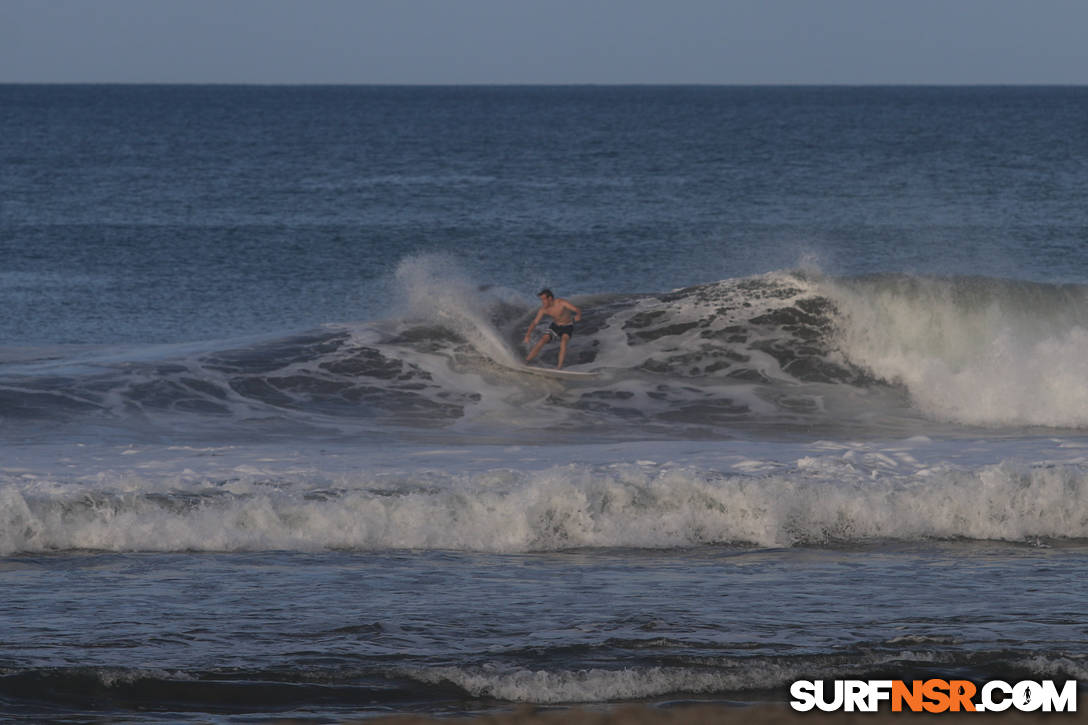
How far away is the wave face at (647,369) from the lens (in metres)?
15.8

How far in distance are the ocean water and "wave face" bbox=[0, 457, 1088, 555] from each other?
4 cm

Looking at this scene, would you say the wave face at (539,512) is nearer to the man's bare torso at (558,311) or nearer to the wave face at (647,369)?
the wave face at (647,369)

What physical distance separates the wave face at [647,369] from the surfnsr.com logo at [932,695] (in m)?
8.57

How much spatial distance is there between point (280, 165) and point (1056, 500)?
53849 millimetres

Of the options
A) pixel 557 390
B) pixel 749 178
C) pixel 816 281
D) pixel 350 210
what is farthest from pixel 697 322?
pixel 749 178

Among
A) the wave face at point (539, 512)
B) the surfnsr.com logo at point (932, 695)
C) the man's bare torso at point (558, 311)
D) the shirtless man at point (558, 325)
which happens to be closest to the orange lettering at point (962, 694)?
the surfnsr.com logo at point (932, 695)

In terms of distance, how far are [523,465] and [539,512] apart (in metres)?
2.20

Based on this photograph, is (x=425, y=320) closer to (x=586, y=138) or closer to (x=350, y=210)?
(x=350, y=210)

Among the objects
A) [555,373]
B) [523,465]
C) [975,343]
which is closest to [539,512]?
[523,465]

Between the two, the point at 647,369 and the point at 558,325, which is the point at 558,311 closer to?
the point at 558,325

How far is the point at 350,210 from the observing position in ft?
142

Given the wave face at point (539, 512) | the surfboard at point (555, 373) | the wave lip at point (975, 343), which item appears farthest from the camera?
the surfboard at point (555, 373)

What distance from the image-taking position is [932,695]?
251 inches

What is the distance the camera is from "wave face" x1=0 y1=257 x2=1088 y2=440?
51.7 ft
